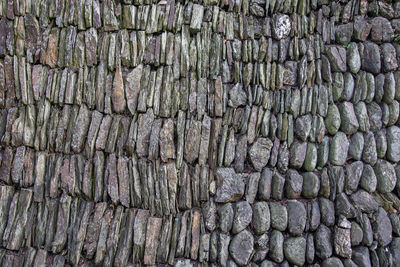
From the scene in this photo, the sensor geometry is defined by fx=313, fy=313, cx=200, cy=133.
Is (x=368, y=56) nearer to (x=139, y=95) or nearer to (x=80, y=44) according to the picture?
(x=139, y=95)

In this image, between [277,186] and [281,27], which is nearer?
[277,186]

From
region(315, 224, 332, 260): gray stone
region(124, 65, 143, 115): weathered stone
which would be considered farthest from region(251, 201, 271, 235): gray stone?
region(124, 65, 143, 115): weathered stone

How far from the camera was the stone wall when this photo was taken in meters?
2.91

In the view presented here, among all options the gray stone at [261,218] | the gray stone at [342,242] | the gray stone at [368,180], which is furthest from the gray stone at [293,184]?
the gray stone at [368,180]

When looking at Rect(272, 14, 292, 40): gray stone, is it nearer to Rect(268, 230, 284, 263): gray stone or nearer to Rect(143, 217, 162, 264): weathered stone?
Rect(268, 230, 284, 263): gray stone

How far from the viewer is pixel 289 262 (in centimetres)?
291

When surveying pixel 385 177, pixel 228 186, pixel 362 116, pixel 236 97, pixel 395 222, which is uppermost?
pixel 236 97

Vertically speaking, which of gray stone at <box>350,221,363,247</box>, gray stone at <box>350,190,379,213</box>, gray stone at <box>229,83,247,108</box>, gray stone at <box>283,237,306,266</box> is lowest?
gray stone at <box>283,237,306,266</box>

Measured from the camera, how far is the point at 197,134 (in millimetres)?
3006

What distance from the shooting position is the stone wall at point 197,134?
2.91m

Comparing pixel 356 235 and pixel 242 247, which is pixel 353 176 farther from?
pixel 242 247

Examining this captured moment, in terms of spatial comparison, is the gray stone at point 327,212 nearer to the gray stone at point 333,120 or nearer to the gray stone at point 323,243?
the gray stone at point 323,243

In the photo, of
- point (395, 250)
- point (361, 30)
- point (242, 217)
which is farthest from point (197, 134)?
point (395, 250)

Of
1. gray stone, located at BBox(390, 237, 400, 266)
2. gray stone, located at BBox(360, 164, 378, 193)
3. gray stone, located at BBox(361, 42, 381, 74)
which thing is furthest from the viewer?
gray stone, located at BBox(361, 42, 381, 74)
